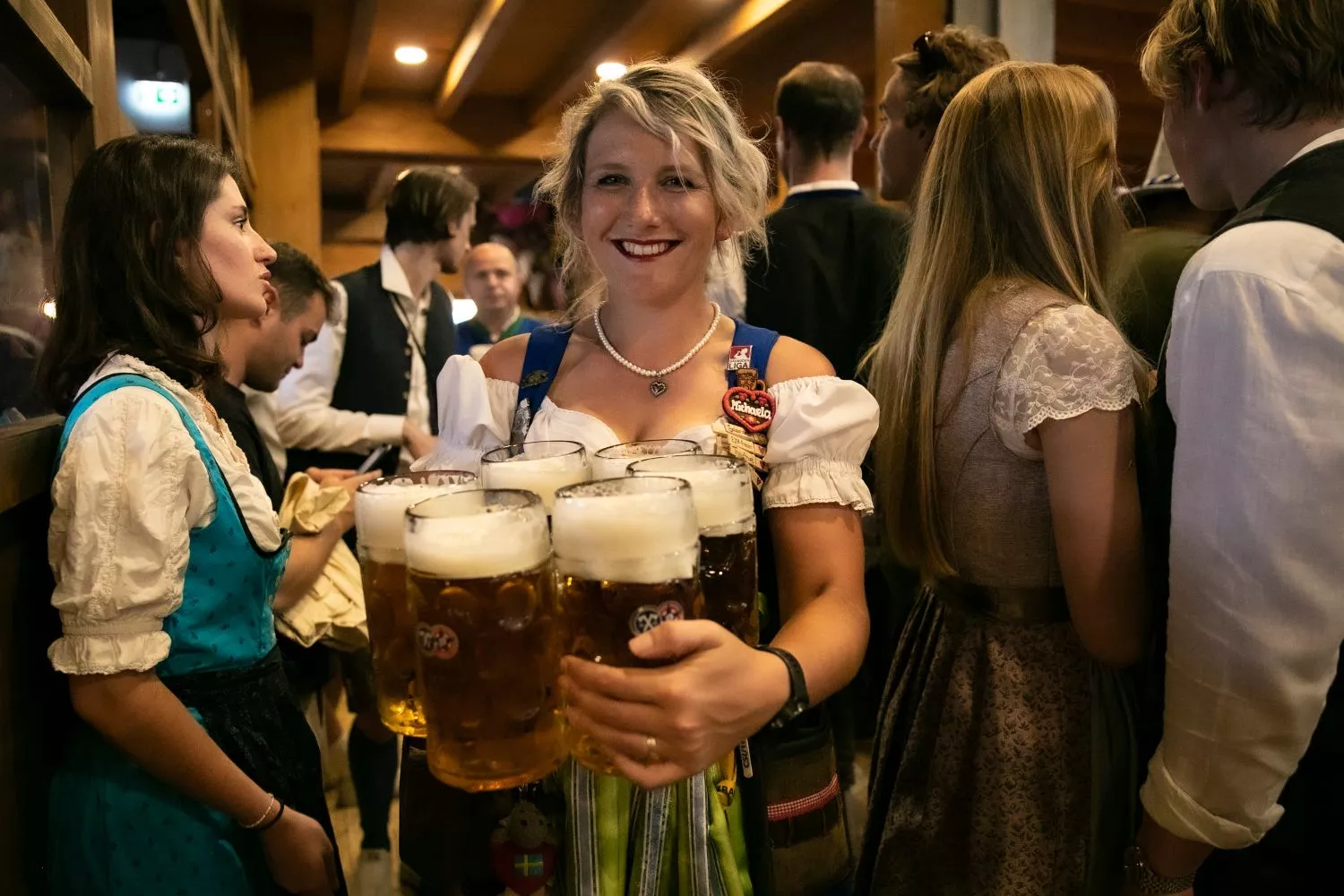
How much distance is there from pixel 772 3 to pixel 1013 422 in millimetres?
3031

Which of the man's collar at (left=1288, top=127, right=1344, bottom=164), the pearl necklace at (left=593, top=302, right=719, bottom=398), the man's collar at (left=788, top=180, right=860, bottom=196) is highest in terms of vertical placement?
the man's collar at (left=788, top=180, right=860, bottom=196)

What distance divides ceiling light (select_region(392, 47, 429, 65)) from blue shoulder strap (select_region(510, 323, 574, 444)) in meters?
3.80

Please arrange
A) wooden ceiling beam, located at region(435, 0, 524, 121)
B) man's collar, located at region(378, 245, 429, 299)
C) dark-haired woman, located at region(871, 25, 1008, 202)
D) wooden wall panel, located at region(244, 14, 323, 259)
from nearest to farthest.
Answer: dark-haired woman, located at region(871, 25, 1008, 202)
man's collar, located at region(378, 245, 429, 299)
wooden ceiling beam, located at region(435, 0, 524, 121)
wooden wall panel, located at region(244, 14, 323, 259)

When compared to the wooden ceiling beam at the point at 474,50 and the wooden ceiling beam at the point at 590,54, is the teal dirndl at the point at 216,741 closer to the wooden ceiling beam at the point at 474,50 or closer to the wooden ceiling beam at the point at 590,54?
the wooden ceiling beam at the point at 474,50

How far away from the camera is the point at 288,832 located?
1.18 meters

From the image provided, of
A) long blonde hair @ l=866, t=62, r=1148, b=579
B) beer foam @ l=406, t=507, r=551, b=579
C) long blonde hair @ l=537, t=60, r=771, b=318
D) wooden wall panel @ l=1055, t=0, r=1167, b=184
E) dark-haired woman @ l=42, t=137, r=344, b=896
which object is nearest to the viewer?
beer foam @ l=406, t=507, r=551, b=579

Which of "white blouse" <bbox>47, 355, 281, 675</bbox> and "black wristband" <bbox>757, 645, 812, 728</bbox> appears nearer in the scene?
"black wristband" <bbox>757, 645, 812, 728</bbox>

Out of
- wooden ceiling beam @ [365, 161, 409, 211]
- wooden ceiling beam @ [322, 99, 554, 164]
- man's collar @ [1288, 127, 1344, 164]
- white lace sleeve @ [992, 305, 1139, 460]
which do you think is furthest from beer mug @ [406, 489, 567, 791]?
wooden ceiling beam @ [365, 161, 409, 211]

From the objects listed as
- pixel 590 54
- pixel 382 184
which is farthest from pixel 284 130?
pixel 382 184

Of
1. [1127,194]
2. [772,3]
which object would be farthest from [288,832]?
[772,3]

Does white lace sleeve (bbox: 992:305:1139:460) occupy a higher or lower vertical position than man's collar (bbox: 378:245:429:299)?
lower

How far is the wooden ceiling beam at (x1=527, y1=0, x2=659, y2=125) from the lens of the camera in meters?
3.98

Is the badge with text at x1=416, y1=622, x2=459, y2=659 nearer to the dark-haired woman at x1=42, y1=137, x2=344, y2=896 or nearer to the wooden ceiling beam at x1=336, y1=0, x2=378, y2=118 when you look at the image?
the dark-haired woman at x1=42, y1=137, x2=344, y2=896

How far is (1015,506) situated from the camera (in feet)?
4.29
